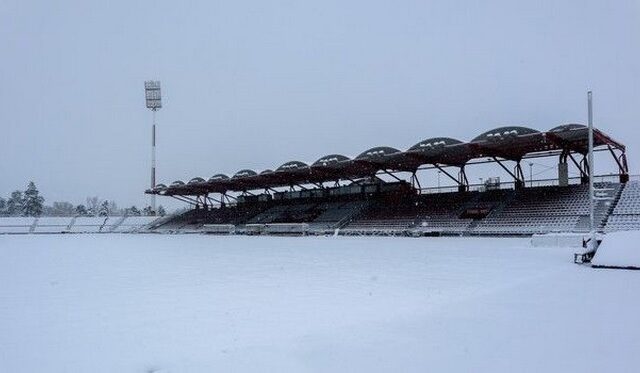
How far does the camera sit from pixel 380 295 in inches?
364

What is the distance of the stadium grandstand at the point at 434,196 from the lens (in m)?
35.2

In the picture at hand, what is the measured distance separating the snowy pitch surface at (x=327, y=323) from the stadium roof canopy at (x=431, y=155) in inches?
1011

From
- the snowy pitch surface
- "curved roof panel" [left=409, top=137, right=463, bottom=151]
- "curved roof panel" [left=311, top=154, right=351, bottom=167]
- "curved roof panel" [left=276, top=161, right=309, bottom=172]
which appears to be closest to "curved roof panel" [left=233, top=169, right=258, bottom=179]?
"curved roof panel" [left=276, top=161, right=309, bottom=172]

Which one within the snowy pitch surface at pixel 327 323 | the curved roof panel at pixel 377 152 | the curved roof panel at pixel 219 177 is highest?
the curved roof panel at pixel 377 152

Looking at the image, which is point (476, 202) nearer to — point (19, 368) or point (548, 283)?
point (548, 283)

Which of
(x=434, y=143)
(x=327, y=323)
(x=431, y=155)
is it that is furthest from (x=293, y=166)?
(x=327, y=323)

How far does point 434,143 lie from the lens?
132 feet

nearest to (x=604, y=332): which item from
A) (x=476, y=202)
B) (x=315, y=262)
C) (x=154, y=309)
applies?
(x=154, y=309)

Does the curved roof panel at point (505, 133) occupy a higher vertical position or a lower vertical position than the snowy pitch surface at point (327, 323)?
higher

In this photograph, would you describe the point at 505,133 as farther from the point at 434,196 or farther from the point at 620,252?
the point at 620,252

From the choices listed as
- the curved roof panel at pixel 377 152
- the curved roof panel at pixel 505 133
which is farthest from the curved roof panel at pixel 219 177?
the curved roof panel at pixel 505 133

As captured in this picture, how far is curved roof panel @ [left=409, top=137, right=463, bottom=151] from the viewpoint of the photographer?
128ft

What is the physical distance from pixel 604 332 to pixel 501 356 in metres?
1.91

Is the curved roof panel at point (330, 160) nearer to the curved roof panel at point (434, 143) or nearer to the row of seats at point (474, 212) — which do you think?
the row of seats at point (474, 212)
